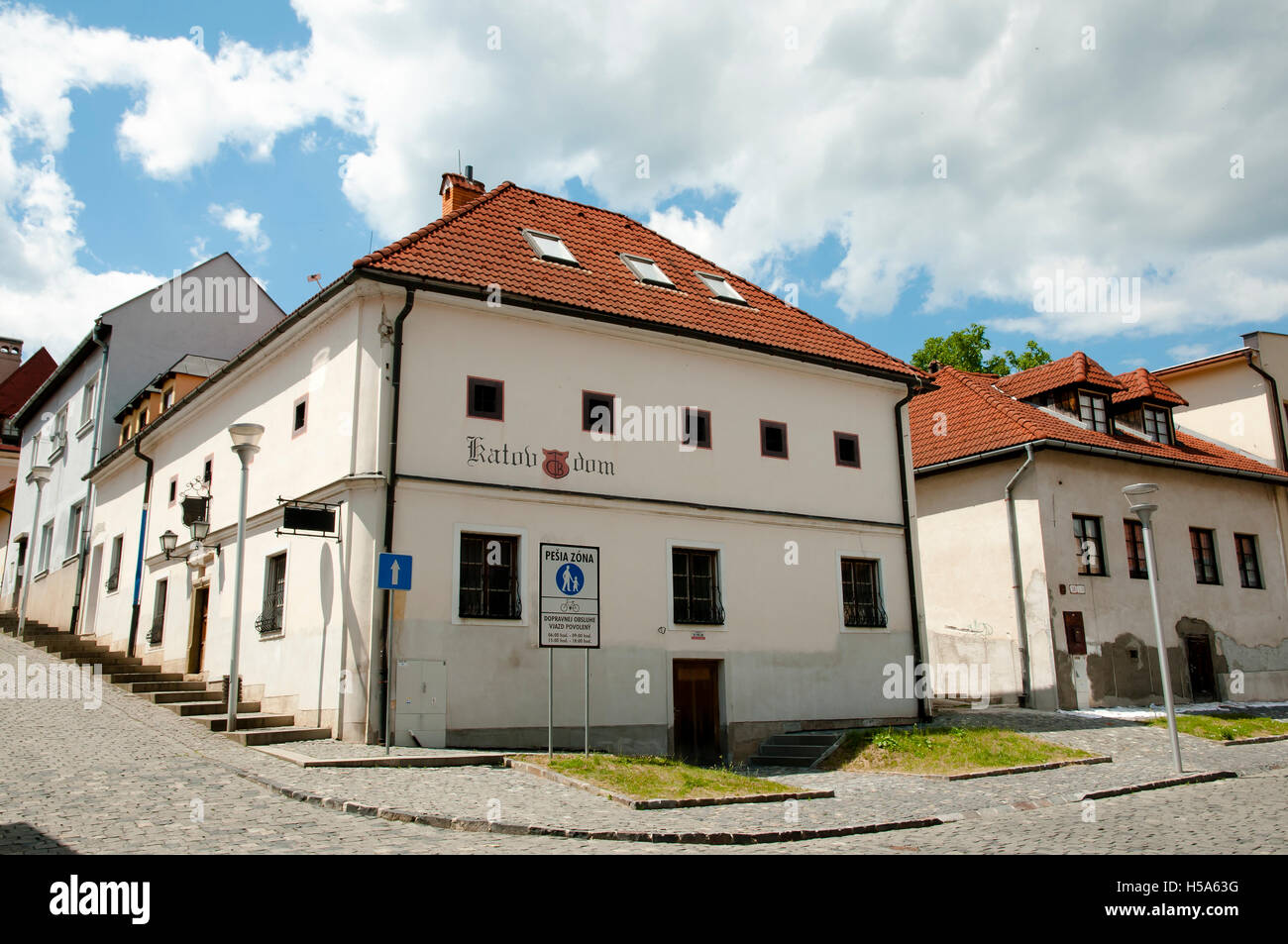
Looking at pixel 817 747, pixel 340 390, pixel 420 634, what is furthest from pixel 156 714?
pixel 817 747

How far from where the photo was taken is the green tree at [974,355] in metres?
43.8

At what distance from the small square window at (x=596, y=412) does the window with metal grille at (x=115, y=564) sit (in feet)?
47.0

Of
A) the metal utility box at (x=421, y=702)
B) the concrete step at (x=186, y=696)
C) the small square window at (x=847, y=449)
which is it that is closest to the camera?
the metal utility box at (x=421, y=702)

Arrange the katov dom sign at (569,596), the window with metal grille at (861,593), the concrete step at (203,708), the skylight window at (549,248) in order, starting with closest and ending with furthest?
the katov dom sign at (569,596) < the concrete step at (203,708) < the skylight window at (549,248) < the window with metal grille at (861,593)

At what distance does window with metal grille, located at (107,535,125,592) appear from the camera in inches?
985

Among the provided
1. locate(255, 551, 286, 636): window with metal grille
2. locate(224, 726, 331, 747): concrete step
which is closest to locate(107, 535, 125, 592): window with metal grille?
locate(255, 551, 286, 636): window with metal grille

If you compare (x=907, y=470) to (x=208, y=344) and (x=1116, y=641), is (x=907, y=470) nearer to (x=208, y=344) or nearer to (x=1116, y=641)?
(x=1116, y=641)

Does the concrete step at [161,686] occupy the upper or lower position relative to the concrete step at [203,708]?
upper

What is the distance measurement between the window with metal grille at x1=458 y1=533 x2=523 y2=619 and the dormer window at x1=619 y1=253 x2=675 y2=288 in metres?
6.83

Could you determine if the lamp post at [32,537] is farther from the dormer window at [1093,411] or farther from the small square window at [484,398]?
the dormer window at [1093,411]

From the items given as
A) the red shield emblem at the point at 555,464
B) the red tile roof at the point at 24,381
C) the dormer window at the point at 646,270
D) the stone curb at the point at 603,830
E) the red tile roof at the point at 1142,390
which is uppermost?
the red tile roof at the point at 24,381

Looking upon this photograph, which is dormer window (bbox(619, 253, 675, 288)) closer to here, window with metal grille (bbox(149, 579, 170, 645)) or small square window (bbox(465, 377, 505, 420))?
small square window (bbox(465, 377, 505, 420))

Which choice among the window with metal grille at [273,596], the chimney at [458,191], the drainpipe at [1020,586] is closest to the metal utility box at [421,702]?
the window with metal grille at [273,596]
